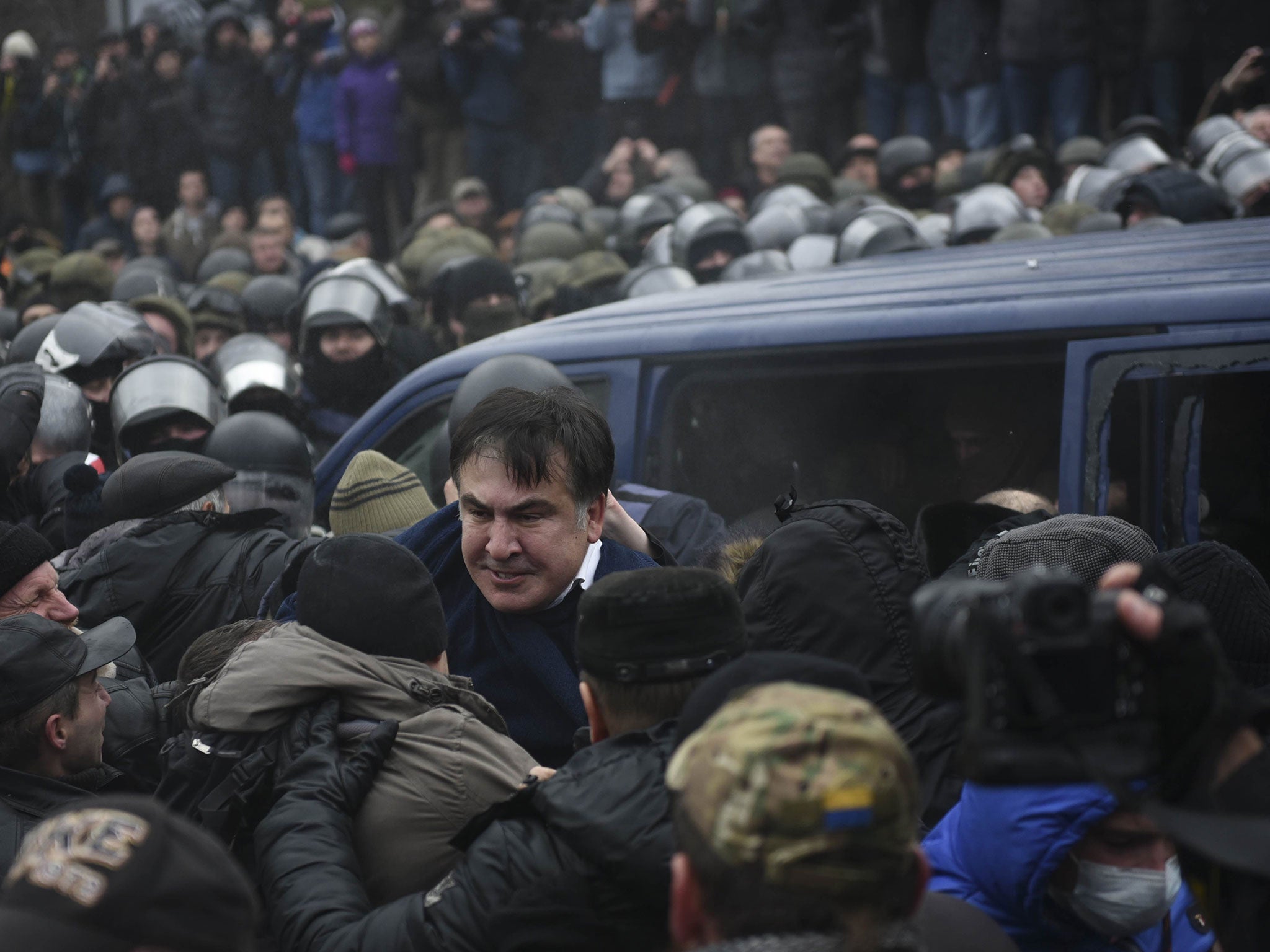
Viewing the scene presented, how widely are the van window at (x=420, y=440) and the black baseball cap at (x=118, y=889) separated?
2866 millimetres

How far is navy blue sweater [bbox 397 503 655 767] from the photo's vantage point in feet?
9.46

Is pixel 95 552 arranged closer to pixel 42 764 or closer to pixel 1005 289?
pixel 42 764

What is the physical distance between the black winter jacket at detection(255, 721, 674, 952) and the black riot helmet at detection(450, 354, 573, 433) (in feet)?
6.06

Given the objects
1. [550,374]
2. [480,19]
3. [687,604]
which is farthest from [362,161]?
[687,604]

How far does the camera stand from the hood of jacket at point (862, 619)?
2.49 m

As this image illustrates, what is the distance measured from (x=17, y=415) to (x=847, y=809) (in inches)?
160

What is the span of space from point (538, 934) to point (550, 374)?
7.43 ft

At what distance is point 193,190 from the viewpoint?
524 inches

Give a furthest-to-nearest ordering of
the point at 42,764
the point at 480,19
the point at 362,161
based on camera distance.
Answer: the point at 362,161 → the point at 480,19 → the point at 42,764

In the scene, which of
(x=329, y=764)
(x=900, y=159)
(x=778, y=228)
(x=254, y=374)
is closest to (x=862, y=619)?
(x=329, y=764)

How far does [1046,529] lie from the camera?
273 centimetres

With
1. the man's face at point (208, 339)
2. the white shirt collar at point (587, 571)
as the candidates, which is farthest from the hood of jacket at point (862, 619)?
the man's face at point (208, 339)

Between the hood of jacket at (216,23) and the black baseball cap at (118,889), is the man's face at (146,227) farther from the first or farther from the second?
the black baseball cap at (118,889)

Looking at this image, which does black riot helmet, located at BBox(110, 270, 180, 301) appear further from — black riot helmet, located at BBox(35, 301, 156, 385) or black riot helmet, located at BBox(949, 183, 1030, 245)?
black riot helmet, located at BBox(949, 183, 1030, 245)
